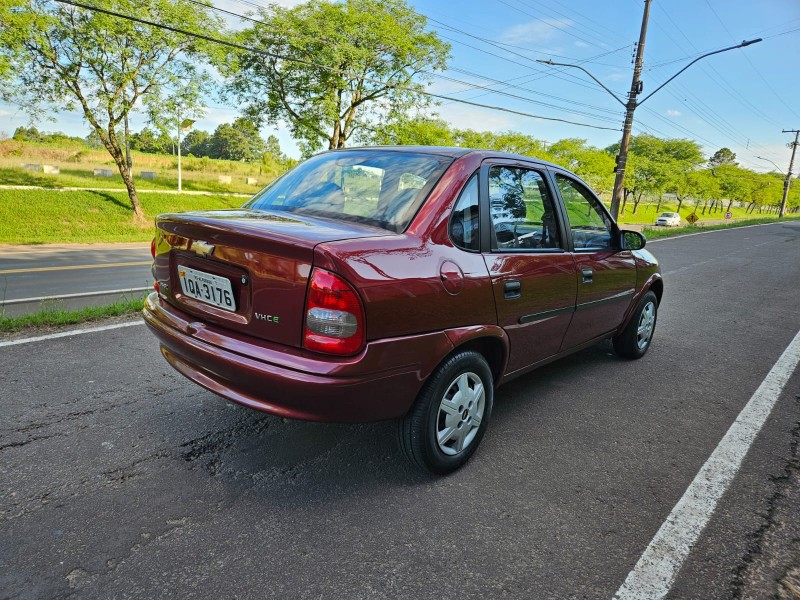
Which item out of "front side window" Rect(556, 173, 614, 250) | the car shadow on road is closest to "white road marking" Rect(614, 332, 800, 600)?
the car shadow on road

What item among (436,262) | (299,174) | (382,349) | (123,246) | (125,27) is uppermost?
(125,27)

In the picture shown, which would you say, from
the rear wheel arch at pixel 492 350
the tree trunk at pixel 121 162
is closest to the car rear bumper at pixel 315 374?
the rear wheel arch at pixel 492 350

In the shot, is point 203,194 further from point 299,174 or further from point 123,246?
point 299,174

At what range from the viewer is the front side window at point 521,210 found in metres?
2.83

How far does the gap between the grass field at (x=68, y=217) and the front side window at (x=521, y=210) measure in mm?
18540

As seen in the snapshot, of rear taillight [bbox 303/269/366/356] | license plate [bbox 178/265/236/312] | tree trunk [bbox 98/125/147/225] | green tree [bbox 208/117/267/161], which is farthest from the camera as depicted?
green tree [bbox 208/117/267/161]

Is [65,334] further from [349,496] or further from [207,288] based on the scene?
[349,496]

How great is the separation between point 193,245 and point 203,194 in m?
29.6

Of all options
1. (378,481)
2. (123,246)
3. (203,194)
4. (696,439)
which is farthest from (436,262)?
(203,194)

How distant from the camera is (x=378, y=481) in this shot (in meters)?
2.53

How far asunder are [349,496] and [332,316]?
0.94 metres

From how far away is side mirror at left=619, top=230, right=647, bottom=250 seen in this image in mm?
Result: 3947

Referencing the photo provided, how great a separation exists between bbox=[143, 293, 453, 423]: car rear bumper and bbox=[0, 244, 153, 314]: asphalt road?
5192mm

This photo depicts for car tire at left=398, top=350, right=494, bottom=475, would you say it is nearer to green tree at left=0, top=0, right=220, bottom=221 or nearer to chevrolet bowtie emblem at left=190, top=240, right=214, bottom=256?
chevrolet bowtie emblem at left=190, top=240, right=214, bottom=256
